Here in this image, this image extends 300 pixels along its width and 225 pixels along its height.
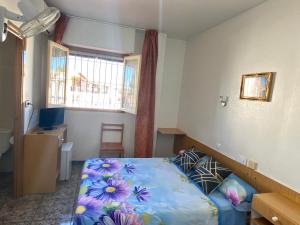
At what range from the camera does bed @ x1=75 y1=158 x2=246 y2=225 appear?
5.37ft

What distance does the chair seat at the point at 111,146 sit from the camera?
3455 millimetres

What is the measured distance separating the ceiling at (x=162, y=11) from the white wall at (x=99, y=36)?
0.42 ft

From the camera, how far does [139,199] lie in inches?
72.4

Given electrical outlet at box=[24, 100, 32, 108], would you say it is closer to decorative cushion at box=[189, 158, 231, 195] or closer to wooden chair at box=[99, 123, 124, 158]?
wooden chair at box=[99, 123, 124, 158]

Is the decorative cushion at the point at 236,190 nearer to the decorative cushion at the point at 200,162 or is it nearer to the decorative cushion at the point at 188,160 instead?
the decorative cushion at the point at 200,162

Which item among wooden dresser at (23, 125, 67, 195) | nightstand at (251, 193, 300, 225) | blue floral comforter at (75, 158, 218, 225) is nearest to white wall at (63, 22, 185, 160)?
wooden dresser at (23, 125, 67, 195)

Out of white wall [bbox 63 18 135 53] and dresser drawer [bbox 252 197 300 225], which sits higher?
white wall [bbox 63 18 135 53]

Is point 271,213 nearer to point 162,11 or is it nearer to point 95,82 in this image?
point 162,11

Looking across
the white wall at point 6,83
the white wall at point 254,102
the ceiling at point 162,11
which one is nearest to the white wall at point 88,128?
the white wall at point 6,83

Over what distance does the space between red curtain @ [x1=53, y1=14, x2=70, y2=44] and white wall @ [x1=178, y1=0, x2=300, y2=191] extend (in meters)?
2.18

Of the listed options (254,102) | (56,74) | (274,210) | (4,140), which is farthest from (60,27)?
(274,210)

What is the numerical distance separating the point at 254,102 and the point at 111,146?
7.89ft

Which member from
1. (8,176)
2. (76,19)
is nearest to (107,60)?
(76,19)

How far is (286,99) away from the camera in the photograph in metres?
1.81
